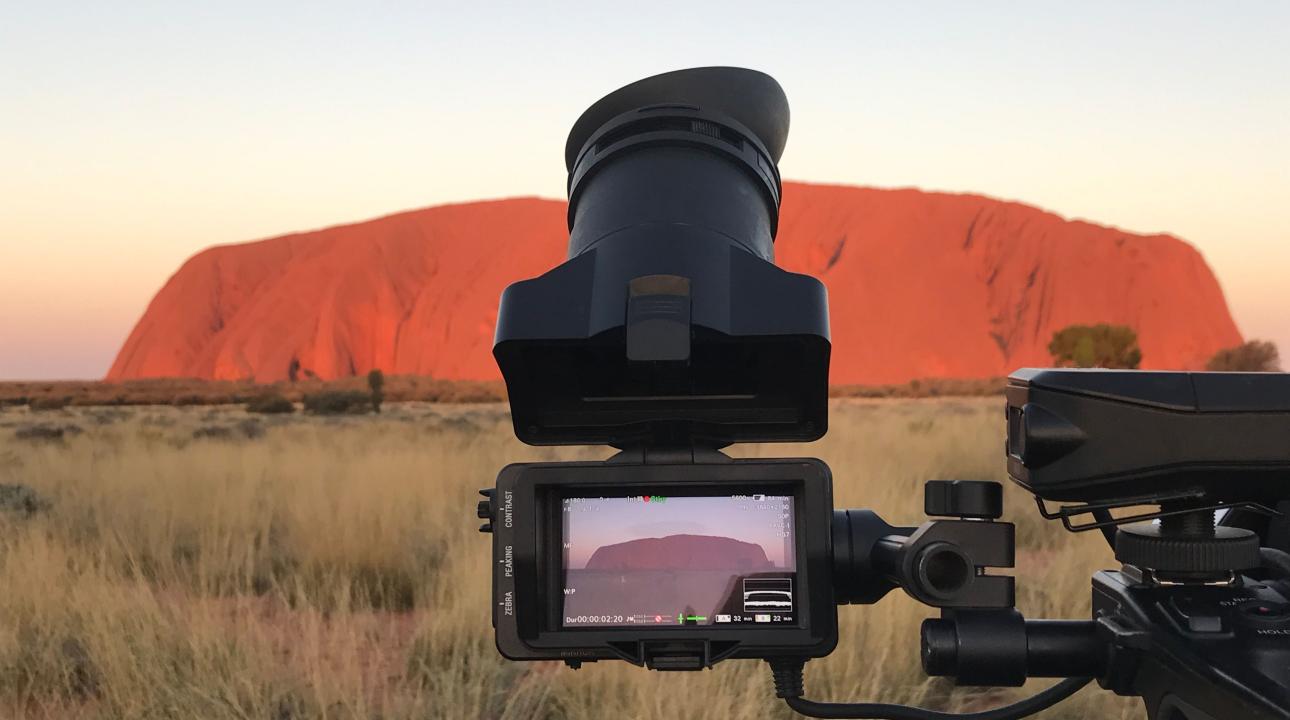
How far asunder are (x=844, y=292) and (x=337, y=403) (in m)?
39.3

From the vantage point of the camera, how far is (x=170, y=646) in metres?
3.73

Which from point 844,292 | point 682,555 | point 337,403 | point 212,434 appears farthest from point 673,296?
point 844,292

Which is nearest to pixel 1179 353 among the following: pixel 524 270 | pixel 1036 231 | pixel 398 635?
pixel 1036 231

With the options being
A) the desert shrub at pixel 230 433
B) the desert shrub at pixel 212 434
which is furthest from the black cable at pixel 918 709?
the desert shrub at pixel 212 434

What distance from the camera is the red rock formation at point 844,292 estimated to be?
53688 mm

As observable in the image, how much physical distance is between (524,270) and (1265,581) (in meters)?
57.4

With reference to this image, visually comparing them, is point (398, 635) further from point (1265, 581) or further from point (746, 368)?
point (1265, 581)

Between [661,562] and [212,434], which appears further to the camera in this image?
[212,434]

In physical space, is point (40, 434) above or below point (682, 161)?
below

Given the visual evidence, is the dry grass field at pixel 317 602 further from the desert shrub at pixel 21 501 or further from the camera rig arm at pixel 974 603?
the camera rig arm at pixel 974 603

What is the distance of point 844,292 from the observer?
5509 cm

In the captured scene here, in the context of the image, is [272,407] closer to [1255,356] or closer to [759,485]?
[759,485]

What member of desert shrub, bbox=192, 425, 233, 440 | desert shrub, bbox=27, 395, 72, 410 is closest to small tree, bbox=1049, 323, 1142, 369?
desert shrub, bbox=192, 425, 233, 440

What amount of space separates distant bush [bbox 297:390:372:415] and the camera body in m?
19.6
